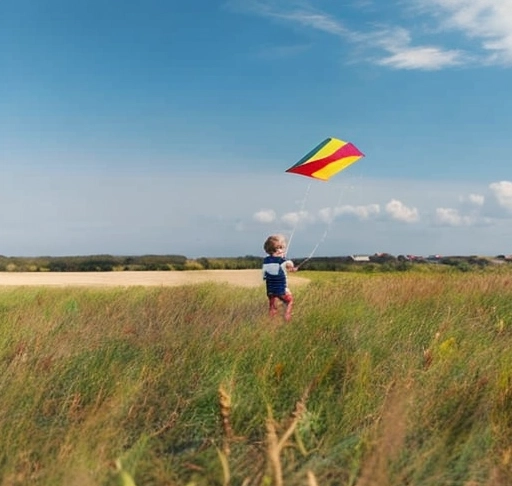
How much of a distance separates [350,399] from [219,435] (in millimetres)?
894

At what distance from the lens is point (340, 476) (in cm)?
329

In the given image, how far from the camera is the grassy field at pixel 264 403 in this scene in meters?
3.25

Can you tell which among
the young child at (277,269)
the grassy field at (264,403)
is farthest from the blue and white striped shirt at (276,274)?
the grassy field at (264,403)

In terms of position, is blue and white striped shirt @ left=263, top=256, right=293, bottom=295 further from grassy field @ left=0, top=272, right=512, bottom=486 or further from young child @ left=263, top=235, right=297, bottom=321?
grassy field @ left=0, top=272, right=512, bottom=486

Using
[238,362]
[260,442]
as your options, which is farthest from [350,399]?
[238,362]

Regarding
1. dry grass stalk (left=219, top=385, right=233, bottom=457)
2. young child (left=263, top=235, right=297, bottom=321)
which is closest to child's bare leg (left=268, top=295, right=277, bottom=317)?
young child (left=263, top=235, right=297, bottom=321)

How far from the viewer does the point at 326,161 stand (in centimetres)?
749

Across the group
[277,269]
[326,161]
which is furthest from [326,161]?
[277,269]

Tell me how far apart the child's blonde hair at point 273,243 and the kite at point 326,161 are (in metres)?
1.18

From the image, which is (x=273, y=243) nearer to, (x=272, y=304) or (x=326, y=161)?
(x=272, y=304)

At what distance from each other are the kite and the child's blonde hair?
3.87ft

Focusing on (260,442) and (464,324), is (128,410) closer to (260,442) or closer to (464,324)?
(260,442)

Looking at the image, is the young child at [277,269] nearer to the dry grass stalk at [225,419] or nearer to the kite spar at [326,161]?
the kite spar at [326,161]

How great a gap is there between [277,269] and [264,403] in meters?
4.27
